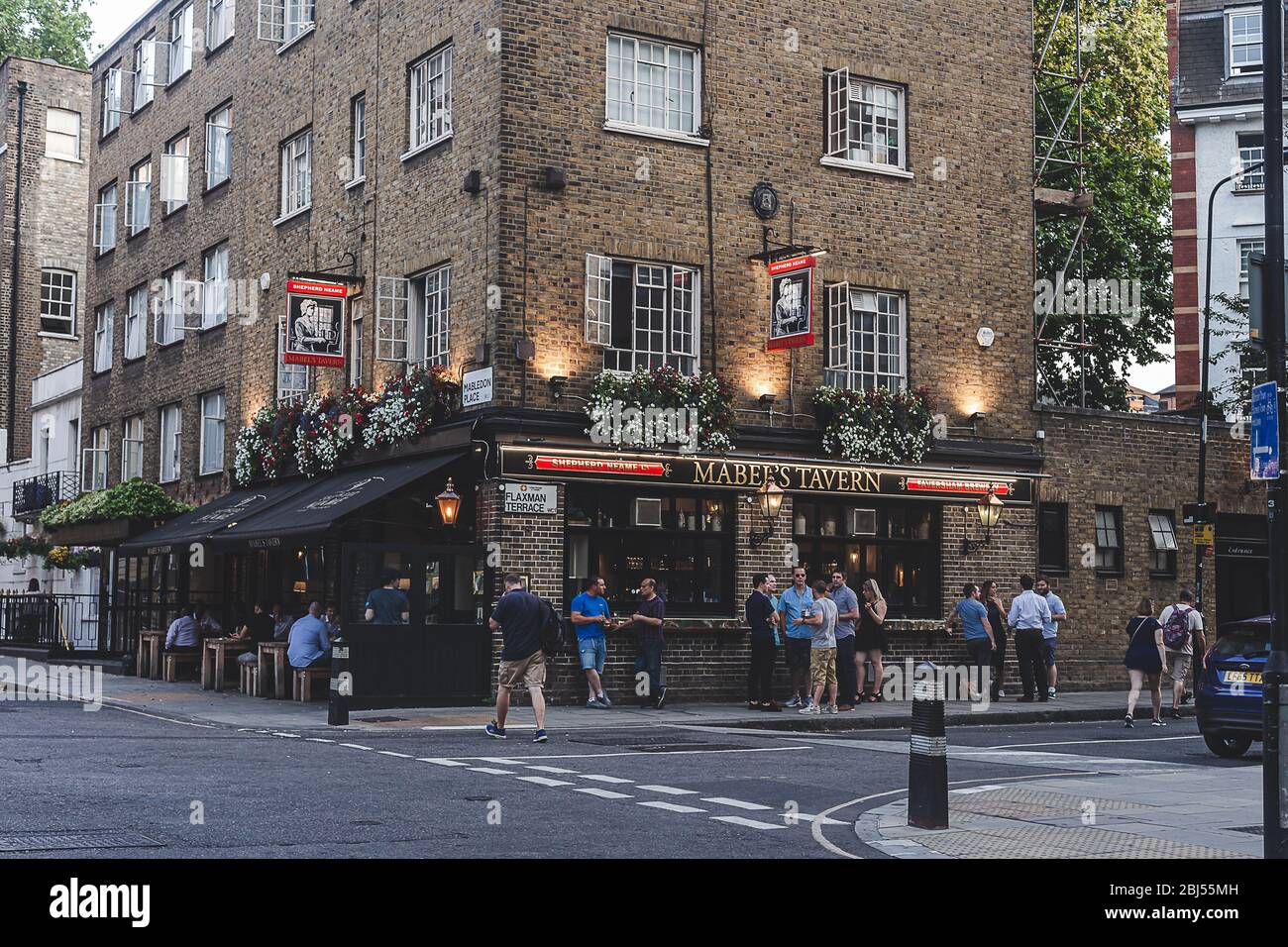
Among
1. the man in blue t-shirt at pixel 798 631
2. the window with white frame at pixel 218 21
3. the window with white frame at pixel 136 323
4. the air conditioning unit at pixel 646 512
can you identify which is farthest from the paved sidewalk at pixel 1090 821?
the window with white frame at pixel 136 323

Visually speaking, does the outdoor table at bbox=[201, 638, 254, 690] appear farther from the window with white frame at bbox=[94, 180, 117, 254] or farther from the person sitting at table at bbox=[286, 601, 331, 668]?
the window with white frame at bbox=[94, 180, 117, 254]

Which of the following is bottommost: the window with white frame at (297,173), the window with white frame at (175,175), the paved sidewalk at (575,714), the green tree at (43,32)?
the paved sidewalk at (575,714)

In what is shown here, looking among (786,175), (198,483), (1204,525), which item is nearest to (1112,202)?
(1204,525)

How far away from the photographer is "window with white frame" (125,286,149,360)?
117 ft

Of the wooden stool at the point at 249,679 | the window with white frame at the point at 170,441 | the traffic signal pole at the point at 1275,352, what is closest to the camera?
the traffic signal pole at the point at 1275,352

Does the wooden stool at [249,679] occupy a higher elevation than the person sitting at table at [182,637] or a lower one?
lower

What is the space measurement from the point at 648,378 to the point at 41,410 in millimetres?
26193

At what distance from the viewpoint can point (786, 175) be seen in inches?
967

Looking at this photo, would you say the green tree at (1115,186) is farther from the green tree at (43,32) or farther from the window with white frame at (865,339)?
the green tree at (43,32)

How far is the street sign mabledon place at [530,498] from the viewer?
21828 mm

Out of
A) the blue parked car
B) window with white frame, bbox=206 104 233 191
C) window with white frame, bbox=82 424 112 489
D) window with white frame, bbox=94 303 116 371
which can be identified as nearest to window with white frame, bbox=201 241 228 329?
window with white frame, bbox=206 104 233 191

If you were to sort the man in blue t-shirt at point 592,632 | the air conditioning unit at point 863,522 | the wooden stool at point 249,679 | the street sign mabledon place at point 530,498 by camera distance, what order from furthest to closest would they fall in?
the air conditioning unit at point 863,522 → the wooden stool at point 249,679 → the street sign mabledon place at point 530,498 → the man in blue t-shirt at point 592,632

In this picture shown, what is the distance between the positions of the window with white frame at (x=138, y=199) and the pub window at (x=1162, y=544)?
2202 centimetres
